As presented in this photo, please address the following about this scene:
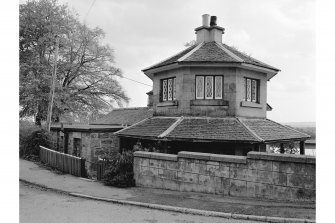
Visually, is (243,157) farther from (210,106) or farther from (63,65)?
(63,65)

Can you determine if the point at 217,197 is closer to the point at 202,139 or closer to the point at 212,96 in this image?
the point at 202,139

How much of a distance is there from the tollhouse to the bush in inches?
63.3

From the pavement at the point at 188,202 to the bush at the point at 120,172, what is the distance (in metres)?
0.33

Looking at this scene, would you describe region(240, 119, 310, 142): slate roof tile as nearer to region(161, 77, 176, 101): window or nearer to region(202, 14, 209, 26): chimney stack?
region(161, 77, 176, 101): window

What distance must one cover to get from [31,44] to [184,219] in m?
21.6

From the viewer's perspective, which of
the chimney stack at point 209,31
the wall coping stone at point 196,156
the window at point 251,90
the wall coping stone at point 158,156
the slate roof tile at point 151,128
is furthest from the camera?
→ the chimney stack at point 209,31

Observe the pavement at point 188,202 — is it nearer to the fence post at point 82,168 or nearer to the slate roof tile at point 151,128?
the fence post at point 82,168

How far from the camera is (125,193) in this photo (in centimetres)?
1058

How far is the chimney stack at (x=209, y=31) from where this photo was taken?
16469mm

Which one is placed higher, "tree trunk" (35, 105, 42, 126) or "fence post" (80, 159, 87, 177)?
"tree trunk" (35, 105, 42, 126)

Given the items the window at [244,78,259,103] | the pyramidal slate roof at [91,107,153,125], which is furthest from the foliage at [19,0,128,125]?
the window at [244,78,259,103]

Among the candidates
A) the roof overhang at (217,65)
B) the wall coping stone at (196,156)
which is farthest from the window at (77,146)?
the wall coping stone at (196,156)

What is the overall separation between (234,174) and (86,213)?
4496 mm

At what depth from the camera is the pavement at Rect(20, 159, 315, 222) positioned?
24.4ft
